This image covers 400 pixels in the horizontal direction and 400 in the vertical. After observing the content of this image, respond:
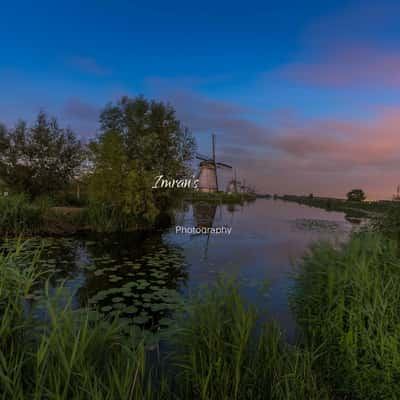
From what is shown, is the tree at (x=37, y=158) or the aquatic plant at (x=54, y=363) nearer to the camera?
the aquatic plant at (x=54, y=363)

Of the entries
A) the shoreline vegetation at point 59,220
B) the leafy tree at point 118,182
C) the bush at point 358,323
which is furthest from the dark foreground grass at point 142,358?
the leafy tree at point 118,182

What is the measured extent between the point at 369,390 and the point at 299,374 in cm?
74

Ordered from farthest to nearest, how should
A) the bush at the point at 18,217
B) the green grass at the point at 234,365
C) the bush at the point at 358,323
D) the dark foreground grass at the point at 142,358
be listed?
the bush at the point at 18,217
the bush at the point at 358,323
the green grass at the point at 234,365
the dark foreground grass at the point at 142,358

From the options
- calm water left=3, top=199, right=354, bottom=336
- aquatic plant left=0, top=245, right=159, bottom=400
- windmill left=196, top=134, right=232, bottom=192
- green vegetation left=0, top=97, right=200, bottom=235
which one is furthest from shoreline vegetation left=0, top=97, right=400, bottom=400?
windmill left=196, top=134, right=232, bottom=192

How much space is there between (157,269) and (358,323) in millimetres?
4715

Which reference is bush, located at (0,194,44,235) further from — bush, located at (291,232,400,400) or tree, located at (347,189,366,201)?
tree, located at (347,189,366,201)

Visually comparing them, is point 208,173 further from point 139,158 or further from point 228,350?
point 228,350

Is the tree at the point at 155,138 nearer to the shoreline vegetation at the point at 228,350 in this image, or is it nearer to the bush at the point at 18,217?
the bush at the point at 18,217

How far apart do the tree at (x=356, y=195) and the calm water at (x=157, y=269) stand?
5406 centimetres

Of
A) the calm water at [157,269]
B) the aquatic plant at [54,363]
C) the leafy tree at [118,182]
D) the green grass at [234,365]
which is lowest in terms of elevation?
the calm water at [157,269]

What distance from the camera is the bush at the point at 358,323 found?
210 centimetres

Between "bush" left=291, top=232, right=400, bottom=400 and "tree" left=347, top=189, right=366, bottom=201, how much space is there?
61.5 m

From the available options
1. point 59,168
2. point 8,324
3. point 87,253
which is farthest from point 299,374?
point 59,168

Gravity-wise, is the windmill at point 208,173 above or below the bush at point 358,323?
above
